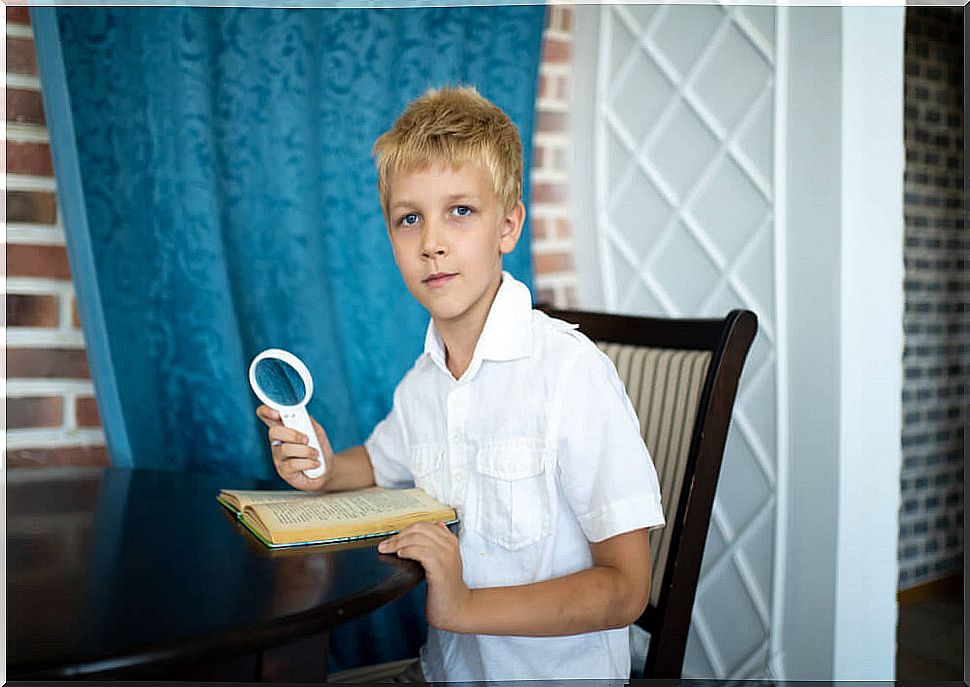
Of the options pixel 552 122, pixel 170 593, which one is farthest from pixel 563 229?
pixel 170 593

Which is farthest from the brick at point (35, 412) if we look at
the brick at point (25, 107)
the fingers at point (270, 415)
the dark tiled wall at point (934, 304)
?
the dark tiled wall at point (934, 304)

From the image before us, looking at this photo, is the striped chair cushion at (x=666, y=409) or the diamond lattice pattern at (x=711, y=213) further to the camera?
the diamond lattice pattern at (x=711, y=213)

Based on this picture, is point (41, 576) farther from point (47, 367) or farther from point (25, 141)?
point (25, 141)

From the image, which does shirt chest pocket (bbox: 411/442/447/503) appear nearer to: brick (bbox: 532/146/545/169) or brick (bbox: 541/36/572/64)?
brick (bbox: 532/146/545/169)

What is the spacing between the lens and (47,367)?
129cm

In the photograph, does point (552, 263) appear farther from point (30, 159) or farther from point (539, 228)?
point (30, 159)

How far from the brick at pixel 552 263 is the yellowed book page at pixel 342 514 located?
32.3 inches

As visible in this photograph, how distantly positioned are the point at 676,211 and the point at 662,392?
553mm

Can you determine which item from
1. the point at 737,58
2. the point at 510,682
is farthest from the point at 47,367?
the point at 737,58

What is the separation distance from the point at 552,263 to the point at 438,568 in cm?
104

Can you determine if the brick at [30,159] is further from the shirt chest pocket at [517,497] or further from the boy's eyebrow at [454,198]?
the shirt chest pocket at [517,497]

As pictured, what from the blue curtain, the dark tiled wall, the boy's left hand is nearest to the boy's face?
the boy's left hand

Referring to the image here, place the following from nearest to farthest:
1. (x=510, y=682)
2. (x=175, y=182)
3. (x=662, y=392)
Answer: (x=510, y=682)
(x=662, y=392)
(x=175, y=182)

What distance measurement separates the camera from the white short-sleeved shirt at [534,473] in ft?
2.84
